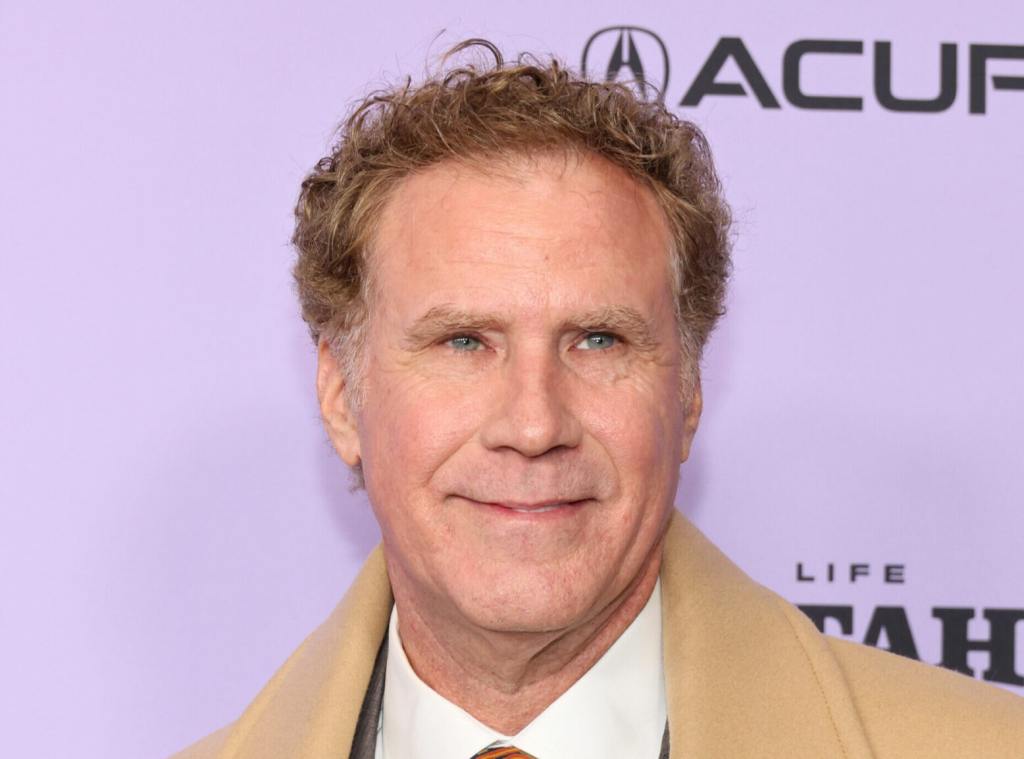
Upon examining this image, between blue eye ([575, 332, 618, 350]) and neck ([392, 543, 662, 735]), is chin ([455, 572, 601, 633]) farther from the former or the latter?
blue eye ([575, 332, 618, 350])

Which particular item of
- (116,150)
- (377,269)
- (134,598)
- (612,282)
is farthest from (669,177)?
(134,598)

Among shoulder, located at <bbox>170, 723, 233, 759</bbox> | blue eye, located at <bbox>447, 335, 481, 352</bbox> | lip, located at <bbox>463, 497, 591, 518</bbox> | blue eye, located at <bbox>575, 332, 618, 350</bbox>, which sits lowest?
shoulder, located at <bbox>170, 723, 233, 759</bbox>

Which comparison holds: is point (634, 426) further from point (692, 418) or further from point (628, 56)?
point (628, 56)

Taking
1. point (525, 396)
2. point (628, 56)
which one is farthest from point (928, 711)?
point (628, 56)

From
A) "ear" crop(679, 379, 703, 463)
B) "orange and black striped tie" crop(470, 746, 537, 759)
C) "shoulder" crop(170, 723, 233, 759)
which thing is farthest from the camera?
"shoulder" crop(170, 723, 233, 759)

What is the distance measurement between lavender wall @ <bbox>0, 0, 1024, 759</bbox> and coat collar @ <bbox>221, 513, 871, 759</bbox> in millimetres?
430

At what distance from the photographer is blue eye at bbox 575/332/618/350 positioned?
6.40 ft

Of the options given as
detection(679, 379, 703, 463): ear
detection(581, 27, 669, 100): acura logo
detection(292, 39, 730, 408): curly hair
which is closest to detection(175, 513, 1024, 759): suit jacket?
detection(679, 379, 703, 463): ear

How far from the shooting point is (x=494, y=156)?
2.00 meters

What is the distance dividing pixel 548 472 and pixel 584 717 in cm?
33

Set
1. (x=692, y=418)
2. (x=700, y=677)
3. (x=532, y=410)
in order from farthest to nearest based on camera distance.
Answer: (x=692, y=418) → (x=700, y=677) → (x=532, y=410)

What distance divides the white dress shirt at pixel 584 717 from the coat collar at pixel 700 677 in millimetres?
48

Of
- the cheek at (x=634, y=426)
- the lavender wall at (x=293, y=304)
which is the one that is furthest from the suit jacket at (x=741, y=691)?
the lavender wall at (x=293, y=304)

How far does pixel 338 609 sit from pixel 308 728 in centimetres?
21
